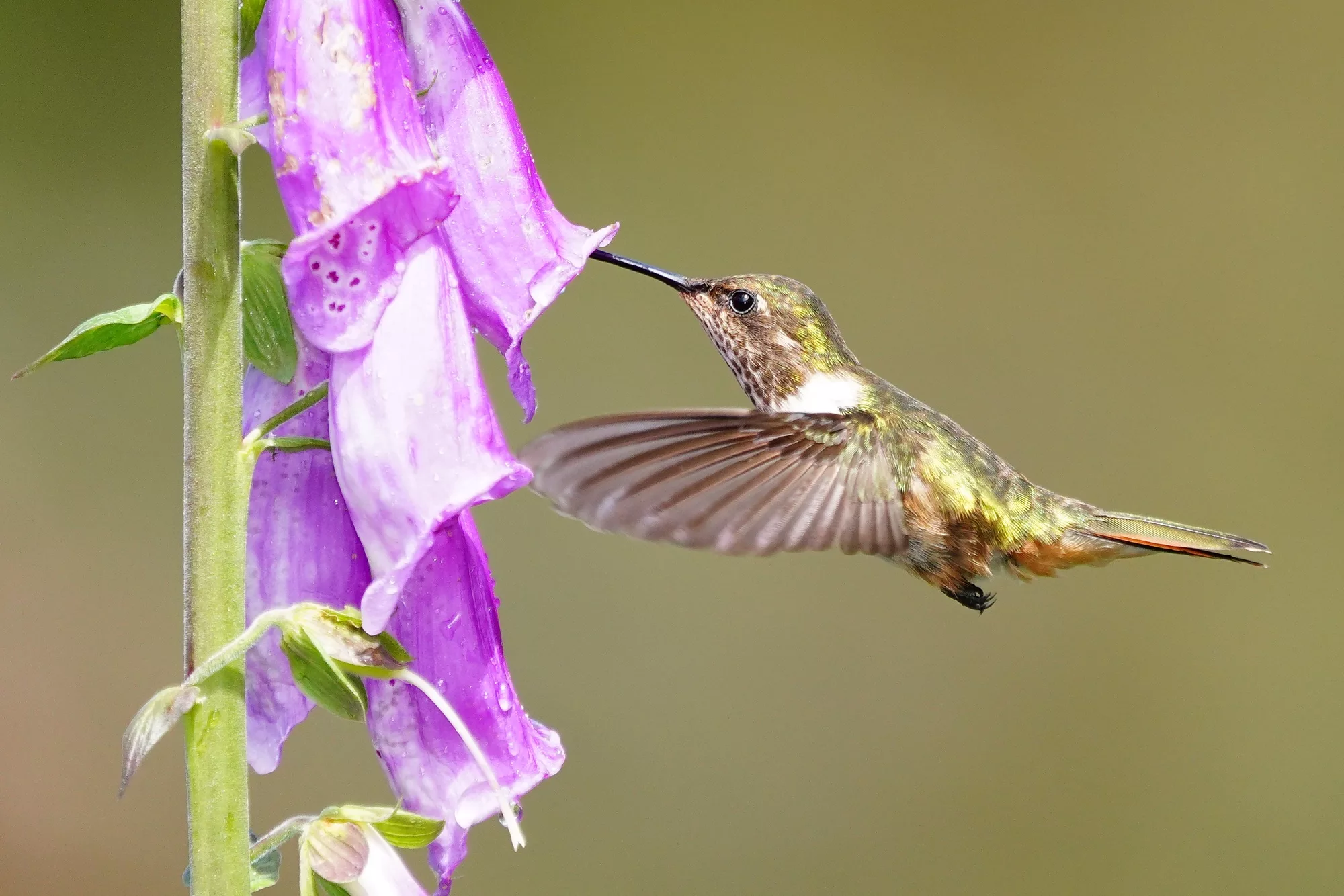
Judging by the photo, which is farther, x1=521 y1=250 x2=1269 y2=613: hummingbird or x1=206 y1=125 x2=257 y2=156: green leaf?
x1=521 y1=250 x2=1269 y2=613: hummingbird

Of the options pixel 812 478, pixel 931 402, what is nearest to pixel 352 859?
pixel 812 478

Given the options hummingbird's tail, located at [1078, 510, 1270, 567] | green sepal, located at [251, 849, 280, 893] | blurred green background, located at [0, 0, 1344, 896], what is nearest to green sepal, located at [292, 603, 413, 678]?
green sepal, located at [251, 849, 280, 893]

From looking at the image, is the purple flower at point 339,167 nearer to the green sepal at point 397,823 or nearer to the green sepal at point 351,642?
the green sepal at point 351,642

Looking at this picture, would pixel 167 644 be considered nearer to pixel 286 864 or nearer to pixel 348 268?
pixel 286 864

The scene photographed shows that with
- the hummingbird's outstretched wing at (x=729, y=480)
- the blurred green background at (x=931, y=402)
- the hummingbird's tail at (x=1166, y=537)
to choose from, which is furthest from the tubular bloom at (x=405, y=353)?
the blurred green background at (x=931, y=402)

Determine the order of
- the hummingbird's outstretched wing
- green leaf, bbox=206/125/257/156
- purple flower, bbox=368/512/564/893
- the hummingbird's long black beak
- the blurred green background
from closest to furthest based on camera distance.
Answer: green leaf, bbox=206/125/257/156 → purple flower, bbox=368/512/564/893 → the hummingbird's outstretched wing → the hummingbird's long black beak → the blurred green background

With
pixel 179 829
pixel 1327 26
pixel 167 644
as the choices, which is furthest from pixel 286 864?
pixel 1327 26

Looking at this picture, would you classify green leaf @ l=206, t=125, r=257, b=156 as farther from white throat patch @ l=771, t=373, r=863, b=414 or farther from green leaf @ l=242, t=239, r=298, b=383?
white throat patch @ l=771, t=373, r=863, b=414

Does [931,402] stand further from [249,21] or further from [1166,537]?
[249,21]
